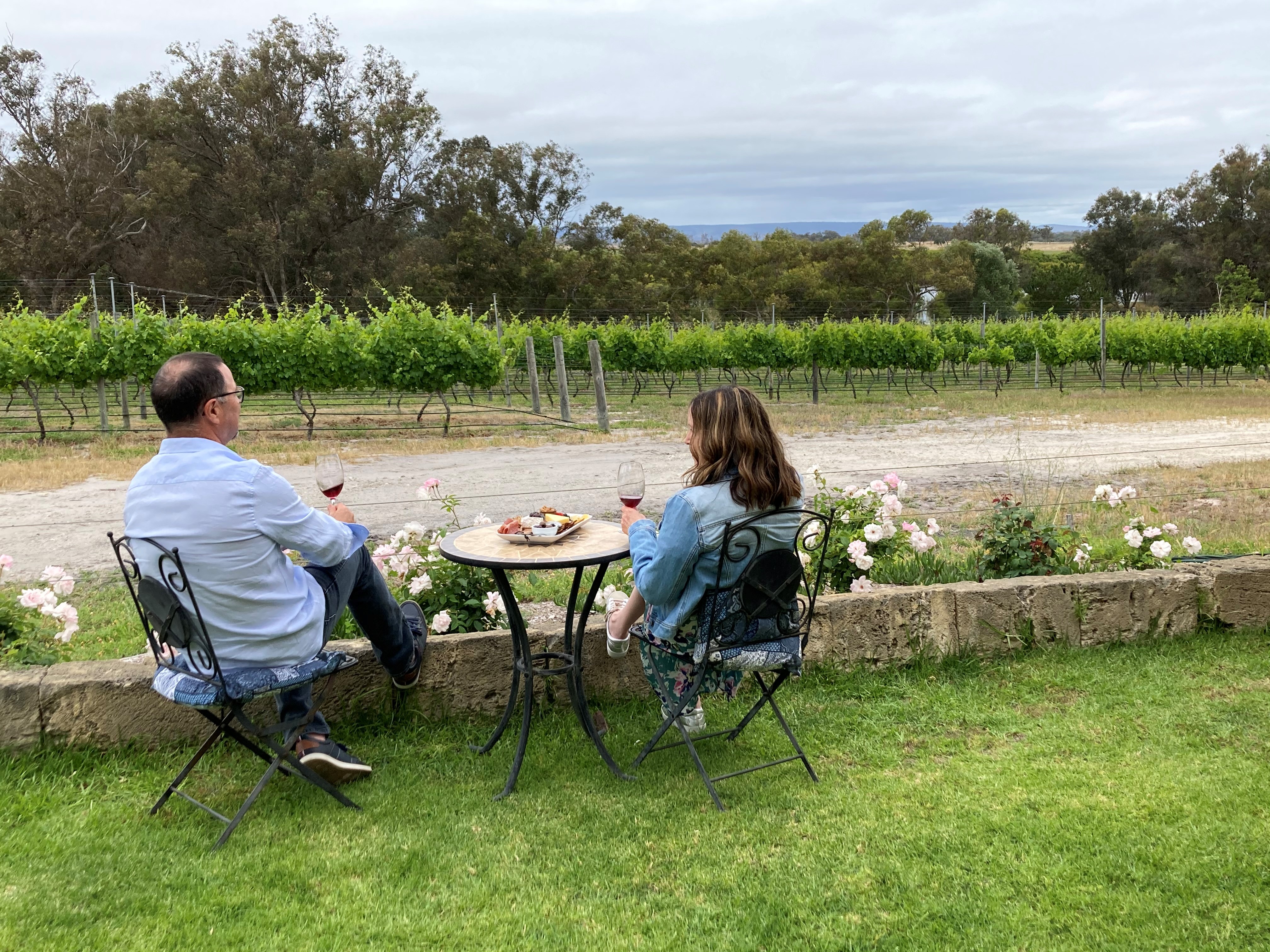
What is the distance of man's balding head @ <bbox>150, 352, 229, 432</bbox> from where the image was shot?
244 cm

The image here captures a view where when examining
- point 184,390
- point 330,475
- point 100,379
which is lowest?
point 330,475

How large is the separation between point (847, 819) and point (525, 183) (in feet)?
131

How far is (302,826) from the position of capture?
2.53 m

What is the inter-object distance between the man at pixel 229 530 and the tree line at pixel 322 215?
33373mm

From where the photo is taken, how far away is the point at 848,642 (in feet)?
11.6

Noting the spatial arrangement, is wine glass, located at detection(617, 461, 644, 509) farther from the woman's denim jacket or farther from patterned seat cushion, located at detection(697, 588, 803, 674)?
patterned seat cushion, located at detection(697, 588, 803, 674)

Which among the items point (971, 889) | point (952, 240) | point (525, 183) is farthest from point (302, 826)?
point (952, 240)

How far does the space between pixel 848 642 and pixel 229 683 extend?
6.94 feet

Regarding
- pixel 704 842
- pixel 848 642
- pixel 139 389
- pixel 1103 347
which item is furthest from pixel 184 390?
pixel 1103 347

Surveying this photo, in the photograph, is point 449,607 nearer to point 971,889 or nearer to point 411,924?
point 411,924

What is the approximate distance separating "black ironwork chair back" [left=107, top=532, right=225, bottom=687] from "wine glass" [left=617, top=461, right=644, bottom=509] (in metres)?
1.15

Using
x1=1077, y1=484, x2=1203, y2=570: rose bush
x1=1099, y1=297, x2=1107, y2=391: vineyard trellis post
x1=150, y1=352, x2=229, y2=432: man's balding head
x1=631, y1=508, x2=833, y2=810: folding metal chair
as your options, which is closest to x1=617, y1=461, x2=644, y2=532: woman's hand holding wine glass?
x1=631, y1=508, x2=833, y2=810: folding metal chair

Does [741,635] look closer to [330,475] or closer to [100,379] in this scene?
[330,475]

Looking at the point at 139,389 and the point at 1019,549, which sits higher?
the point at 139,389
